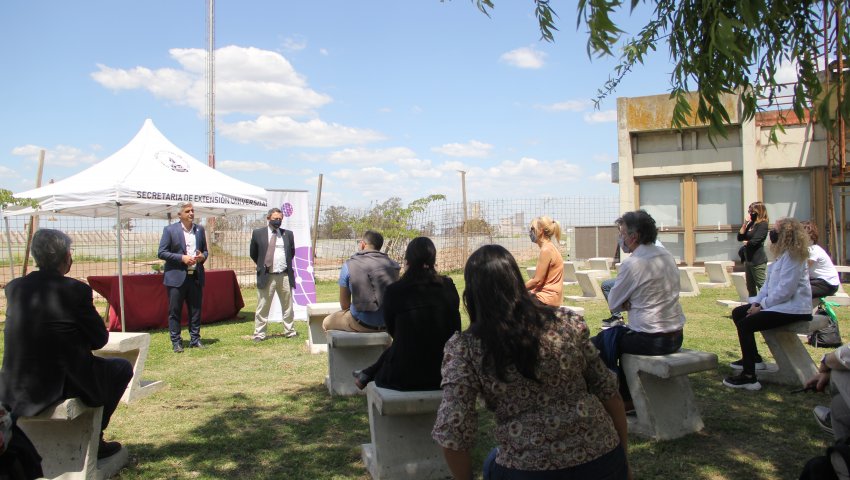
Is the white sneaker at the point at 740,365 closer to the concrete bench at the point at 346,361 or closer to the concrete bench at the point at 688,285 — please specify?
the concrete bench at the point at 346,361

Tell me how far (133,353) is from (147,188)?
3386 millimetres

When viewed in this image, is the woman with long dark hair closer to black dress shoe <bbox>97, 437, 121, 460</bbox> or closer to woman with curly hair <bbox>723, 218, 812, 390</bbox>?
black dress shoe <bbox>97, 437, 121, 460</bbox>

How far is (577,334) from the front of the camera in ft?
7.48

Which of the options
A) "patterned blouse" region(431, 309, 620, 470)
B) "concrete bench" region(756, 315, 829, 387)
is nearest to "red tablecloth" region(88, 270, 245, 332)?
"concrete bench" region(756, 315, 829, 387)

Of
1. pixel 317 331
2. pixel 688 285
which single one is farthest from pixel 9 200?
pixel 688 285

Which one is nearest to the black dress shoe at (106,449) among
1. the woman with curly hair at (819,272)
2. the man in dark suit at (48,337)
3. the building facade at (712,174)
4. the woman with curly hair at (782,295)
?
the man in dark suit at (48,337)

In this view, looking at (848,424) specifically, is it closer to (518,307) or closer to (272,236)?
(518,307)

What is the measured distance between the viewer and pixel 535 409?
2.17 metres

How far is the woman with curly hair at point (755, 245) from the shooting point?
8258 mm

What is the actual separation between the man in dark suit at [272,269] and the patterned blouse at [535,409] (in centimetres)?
666

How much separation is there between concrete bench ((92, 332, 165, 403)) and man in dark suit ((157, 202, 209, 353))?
6.70 ft

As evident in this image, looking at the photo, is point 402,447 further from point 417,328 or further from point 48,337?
point 48,337

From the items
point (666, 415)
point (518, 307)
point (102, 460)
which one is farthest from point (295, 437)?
point (518, 307)

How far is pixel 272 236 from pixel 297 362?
83.5 inches
